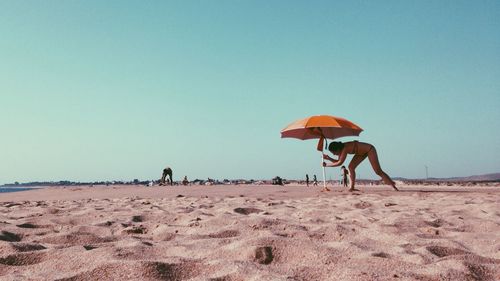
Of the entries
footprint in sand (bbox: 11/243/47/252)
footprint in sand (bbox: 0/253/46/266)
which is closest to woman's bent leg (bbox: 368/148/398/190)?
footprint in sand (bbox: 11/243/47/252)

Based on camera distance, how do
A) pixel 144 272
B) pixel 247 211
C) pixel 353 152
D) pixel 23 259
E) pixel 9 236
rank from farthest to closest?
pixel 353 152, pixel 247 211, pixel 9 236, pixel 23 259, pixel 144 272

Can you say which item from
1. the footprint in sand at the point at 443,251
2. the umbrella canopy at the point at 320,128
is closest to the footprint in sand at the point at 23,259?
the footprint in sand at the point at 443,251

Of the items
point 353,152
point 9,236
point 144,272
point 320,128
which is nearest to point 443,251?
point 144,272

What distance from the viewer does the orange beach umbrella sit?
10125 mm

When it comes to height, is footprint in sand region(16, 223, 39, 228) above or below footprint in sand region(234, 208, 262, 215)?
below

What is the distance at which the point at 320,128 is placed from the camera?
→ 421 inches

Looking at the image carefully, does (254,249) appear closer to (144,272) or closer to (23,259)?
(144,272)

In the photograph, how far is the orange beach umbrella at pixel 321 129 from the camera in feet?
33.2

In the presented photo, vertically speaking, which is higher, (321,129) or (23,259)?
(321,129)

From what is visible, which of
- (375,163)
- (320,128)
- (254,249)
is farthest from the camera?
(320,128)

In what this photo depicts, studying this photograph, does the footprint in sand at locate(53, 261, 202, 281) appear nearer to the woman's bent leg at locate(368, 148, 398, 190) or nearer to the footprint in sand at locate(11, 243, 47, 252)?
the footprint in sand at locate(11, 243, 47, 252)

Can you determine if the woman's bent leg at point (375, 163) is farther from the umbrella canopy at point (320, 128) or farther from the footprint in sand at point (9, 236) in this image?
the footprint in sand at point (9, 236)

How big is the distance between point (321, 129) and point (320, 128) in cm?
5

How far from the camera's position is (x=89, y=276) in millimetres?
1903
